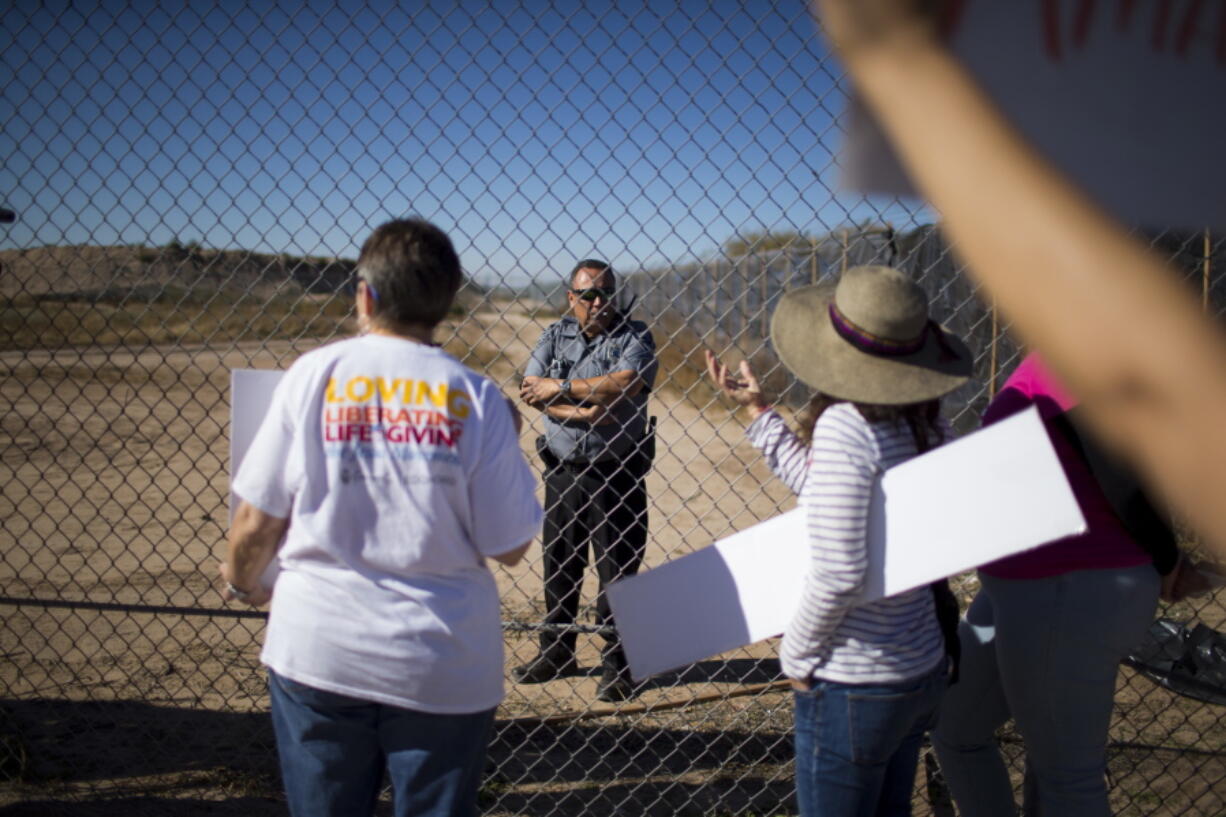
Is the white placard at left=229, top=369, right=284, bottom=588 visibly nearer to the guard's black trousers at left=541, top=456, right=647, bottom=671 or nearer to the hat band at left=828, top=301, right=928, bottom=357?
the hat band at left=828, top=301, right=928, bottom=357

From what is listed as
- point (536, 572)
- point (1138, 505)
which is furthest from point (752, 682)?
point (1138, 505)

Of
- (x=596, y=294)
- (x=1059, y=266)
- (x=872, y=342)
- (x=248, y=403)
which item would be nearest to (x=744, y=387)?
(x=872, y=342)

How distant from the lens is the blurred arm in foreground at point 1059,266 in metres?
0.46

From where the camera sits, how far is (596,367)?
177 inches

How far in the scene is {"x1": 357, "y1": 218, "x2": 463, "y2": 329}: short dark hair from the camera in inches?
73.8

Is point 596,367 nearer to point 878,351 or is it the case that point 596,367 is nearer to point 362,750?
point 878,351

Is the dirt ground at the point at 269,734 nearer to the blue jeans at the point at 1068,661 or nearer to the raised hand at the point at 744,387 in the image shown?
the raised hand at the point at 744,387

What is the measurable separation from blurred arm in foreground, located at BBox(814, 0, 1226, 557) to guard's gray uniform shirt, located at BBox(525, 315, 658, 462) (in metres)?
3.68

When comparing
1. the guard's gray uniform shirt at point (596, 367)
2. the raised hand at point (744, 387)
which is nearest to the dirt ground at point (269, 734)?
the guard's gray uniform shirt at point (596, 367)

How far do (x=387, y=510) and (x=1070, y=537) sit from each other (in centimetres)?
163

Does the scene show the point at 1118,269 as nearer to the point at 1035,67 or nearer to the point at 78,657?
the point at 1035,67

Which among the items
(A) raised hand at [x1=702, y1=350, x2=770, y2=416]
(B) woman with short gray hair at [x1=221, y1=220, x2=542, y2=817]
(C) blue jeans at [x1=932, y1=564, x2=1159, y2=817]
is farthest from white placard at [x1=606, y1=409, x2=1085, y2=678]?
(B) woman with short gray hair at [x1=221, y1=220, x2=542, y2=817]

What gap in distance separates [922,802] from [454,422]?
2470 mm

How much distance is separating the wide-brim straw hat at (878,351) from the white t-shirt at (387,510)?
0.72m
